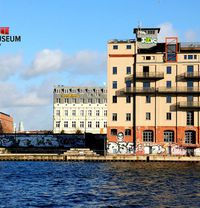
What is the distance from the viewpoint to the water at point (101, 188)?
1969 inches

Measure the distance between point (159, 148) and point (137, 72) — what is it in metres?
18.7

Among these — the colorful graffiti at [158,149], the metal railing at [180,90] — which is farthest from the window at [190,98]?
the colorful graffiti at [158,149]

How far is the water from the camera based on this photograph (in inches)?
1969

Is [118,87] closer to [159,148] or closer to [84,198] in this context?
[159,148]

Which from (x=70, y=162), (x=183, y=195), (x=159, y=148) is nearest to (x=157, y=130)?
(x=159, y=148)

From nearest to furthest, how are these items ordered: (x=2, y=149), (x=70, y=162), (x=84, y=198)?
1. (x=84, y=198)
2. (x=70, y=162)
3. (x=2, y=149)

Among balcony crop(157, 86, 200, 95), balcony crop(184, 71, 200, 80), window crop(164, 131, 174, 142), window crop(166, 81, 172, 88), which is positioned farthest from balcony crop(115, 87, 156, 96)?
window crop(164, 131, 174, 142)

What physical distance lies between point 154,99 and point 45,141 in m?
42.0

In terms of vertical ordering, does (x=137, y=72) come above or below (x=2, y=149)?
above

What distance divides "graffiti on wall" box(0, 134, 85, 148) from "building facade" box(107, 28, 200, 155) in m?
27.4

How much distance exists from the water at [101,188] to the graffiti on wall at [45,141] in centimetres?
5803

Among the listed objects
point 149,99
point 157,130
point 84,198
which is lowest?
point 84,198

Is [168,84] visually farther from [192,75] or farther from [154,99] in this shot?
[192,75]

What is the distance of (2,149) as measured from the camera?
135000mm
